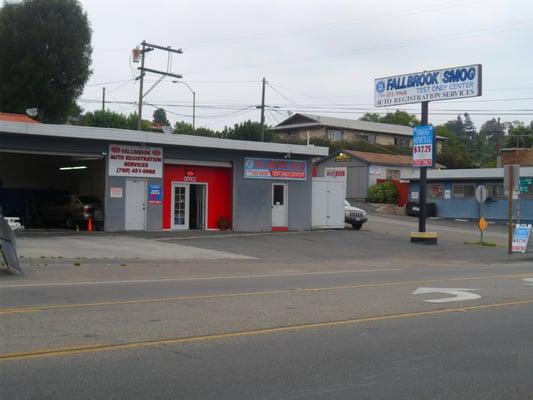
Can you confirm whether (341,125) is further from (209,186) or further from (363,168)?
(209,186)

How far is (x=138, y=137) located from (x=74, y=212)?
4.59 metres

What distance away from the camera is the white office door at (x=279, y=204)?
3123 centimetres

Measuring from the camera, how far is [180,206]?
29078 millimetres

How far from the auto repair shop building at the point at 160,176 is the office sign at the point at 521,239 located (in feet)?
31.8

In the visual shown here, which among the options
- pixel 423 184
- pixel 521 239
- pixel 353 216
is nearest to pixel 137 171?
pixel 423 184

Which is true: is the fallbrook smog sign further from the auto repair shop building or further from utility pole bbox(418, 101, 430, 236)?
the auto repair shop building

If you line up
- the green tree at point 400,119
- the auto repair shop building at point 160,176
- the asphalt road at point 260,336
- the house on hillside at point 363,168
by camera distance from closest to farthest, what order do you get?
the asphalt road at point 260,336
the auto repair shop building at point 160,176
the house on hillside at point 363,168
the green tree at point 400,119

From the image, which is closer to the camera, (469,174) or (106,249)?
(106,249)

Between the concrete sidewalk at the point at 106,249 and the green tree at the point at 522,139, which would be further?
the green tree at the point at 522,139

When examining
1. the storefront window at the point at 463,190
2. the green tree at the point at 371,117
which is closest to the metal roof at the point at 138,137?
the storefront window at the point at 463,190

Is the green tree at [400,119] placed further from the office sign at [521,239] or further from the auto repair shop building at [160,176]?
the office sign at [521,239]

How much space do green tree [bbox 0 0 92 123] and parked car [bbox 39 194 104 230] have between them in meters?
19.7

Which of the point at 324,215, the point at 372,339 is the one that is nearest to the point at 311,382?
the point at 372,339

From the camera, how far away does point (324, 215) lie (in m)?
32.9
